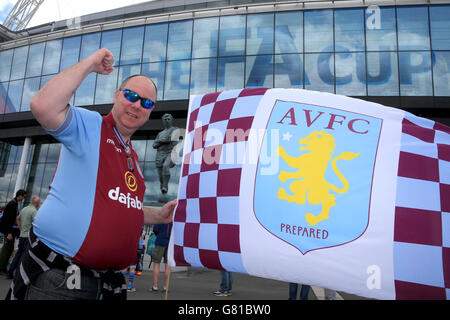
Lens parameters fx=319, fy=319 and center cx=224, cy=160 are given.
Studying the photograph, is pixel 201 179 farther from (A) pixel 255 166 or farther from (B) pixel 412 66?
(B) pixel 412 66

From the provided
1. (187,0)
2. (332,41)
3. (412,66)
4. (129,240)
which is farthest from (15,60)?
(129,240)

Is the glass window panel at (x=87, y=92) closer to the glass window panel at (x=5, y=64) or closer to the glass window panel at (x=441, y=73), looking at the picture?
the glass window panel at (x=5, y=64)

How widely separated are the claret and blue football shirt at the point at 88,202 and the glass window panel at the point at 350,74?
17.3 m

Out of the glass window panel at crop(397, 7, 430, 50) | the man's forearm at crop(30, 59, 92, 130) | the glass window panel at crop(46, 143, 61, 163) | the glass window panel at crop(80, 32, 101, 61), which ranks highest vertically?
the glass window panel at crop(80, 32, 101, 61)

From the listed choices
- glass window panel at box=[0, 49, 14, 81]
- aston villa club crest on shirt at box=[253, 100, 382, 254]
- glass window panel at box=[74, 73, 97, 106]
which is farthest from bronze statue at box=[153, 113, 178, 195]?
glass window panel at box=[0, 49, 14, 81]

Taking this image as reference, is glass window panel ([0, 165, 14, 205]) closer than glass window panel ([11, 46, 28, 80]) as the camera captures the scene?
No

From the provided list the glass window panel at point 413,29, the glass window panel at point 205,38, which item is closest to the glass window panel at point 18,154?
the glass window panel at point 205,38

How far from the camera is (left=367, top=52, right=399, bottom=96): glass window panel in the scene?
1681 centimetres

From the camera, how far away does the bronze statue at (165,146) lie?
10.4 meters

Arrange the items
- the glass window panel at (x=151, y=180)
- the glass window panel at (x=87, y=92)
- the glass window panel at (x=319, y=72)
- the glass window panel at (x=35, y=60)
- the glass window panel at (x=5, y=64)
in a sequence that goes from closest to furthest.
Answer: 1. the glass window panel at (x=319, y=72)
2. the glass window panel at (x=151, y=180)
3. the glass window panel at (x=87, y=92)
4. the glass window panel at (x=35, y=60)
5. the glass window panel at (x=5, y=64)

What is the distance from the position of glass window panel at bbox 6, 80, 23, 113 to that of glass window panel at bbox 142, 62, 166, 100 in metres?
10.2

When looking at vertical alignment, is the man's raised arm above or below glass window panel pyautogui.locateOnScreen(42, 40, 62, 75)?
below

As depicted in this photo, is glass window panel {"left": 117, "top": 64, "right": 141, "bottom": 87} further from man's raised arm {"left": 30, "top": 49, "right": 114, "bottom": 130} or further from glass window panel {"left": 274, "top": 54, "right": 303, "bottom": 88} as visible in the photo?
man's raised arm {"left": 30, "top": 49, "right": 114, "bottom": 130}

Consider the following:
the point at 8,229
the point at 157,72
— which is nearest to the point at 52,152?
the point at 157,72
